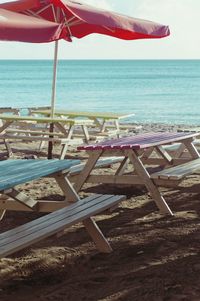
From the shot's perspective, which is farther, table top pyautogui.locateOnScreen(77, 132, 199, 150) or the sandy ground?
table top pyautogui.locateOnScreen(77, 132, 199, 150)

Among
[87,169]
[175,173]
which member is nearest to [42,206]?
[87,169]

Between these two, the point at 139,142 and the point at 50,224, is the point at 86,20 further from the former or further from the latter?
the point at 50,224

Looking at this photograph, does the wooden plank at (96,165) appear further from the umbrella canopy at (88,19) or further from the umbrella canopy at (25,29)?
the umbrella canopy at (88,19)

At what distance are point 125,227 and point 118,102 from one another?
30.2m

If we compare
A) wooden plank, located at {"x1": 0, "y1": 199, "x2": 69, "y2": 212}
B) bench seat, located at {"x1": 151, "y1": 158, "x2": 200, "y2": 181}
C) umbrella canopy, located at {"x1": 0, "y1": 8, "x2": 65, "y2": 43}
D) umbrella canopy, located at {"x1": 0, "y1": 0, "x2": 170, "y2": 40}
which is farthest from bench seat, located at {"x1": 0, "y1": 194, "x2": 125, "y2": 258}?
umbrella canopy, located at {"x1": 0, "y1": 0, "x2": 170, "y2": 40}

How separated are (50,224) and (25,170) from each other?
1.75ft

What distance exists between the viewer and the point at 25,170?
4340 millimetres

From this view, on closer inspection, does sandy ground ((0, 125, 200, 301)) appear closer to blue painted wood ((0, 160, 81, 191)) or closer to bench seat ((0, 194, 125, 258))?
bench seat ((0, 194, 125, 258))

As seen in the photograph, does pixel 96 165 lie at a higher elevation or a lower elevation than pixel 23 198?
lower

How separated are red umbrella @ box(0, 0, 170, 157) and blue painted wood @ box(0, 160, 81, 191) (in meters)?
1.69

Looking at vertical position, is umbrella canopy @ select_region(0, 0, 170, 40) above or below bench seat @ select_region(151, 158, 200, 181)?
above

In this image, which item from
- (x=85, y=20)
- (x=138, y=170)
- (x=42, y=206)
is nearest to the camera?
(x=42, y=206)

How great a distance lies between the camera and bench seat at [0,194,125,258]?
3.60 metres

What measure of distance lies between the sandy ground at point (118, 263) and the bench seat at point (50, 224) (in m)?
0.38
